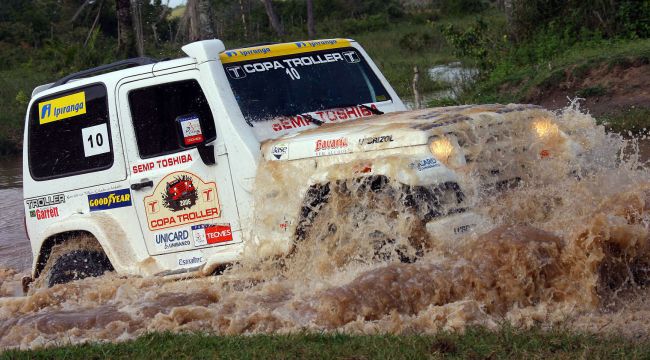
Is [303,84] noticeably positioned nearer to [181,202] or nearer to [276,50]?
[276,50]

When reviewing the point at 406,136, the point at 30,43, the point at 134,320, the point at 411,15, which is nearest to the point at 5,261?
the point at 134,320

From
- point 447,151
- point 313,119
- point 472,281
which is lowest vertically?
point 472,281

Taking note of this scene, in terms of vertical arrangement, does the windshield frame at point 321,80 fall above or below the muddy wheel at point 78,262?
above

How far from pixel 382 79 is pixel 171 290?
2.70 metres

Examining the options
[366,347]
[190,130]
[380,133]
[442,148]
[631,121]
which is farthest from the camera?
[631,121]

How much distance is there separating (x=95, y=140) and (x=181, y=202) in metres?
1.10

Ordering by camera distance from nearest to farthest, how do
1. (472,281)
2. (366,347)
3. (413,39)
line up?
1. (366,347)
2. (472,281)
3. (413,39)

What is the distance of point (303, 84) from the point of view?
8008mm

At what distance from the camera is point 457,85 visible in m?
20.5

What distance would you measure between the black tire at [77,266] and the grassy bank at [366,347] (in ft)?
7.50

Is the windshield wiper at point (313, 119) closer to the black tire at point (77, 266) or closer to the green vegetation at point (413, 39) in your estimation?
the black tire at point (77, 266)

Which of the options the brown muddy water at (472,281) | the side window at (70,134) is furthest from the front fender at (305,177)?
the side window at (70,134)

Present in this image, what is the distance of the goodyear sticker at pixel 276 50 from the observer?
782cm

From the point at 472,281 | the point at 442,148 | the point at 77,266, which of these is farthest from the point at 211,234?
the point at 472,281
